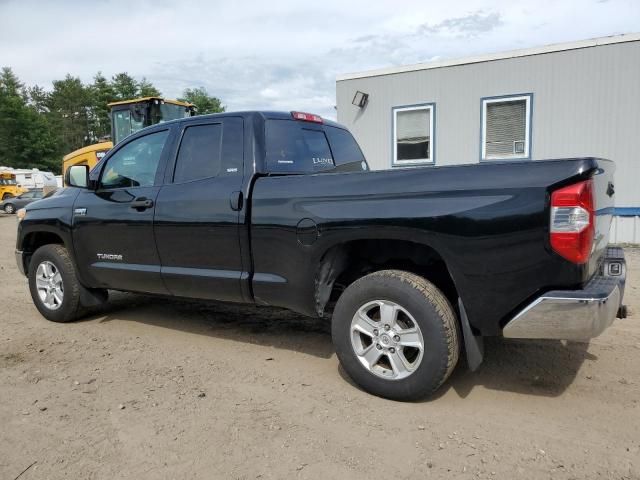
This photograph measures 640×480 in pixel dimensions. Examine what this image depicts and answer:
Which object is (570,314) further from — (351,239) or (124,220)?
(124,220)

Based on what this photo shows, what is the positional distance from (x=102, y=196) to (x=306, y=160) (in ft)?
6.62

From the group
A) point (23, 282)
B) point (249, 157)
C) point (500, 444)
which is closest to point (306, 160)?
point (249, 157)

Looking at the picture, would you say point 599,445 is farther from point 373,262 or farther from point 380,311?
point 373,262

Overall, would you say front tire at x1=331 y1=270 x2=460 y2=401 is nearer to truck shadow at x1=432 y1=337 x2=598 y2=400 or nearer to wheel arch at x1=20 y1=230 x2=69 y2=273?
truck shadow at x1=432 y1=337 x2=598 y2=400

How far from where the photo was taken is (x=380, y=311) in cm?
328

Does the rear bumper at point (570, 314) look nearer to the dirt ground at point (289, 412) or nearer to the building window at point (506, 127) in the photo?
the dirt ground at point (289, 412)

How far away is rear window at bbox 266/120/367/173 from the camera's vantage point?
4098 mm

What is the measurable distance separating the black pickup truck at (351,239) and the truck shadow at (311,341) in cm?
41

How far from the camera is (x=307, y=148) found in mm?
4379

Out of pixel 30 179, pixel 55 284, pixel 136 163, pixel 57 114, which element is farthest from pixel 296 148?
pixel 57 114

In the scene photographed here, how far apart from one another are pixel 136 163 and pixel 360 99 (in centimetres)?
737

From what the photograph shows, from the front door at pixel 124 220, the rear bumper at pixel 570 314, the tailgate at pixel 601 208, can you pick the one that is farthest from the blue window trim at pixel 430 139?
the rear bumper at pixel 570 314

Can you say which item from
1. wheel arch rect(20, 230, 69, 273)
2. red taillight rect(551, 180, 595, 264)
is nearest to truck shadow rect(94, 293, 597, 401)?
wheel arch rect(20, 230, 69, 273)

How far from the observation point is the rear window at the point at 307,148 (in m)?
4.10
